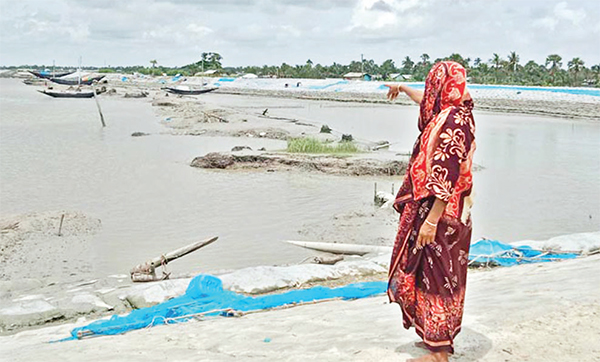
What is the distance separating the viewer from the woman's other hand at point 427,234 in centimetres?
250

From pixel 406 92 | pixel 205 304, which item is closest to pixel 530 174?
pixel 205 304

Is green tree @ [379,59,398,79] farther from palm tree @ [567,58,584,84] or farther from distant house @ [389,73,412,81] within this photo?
palm tree @ [567,58,584,84]

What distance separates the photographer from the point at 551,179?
13.4 metres

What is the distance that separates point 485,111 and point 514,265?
33.3m

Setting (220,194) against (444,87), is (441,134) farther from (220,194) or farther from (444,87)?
(220,194)

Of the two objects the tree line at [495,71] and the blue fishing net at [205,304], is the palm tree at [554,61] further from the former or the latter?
the blue fishing net at [205,304]

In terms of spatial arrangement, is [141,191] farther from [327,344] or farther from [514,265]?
[327,344]

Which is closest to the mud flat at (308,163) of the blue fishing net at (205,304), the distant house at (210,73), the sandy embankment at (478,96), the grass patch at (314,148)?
the grass patch at (314,148)

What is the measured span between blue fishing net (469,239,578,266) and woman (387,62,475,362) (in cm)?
331

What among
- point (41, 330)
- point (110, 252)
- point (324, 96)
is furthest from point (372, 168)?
point (324, 96)

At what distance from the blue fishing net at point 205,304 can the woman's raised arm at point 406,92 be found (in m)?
1.92

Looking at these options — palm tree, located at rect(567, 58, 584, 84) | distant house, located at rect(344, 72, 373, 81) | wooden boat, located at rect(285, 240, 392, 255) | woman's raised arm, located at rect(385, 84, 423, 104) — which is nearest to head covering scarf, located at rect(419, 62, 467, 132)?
woman's raised arm, located at rect(385, 84, 423, 104)

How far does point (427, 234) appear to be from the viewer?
2.51 metres

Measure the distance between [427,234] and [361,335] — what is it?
975mm
